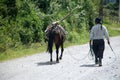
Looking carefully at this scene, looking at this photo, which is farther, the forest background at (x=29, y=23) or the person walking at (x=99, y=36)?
the forest background at (x=29, y=23)

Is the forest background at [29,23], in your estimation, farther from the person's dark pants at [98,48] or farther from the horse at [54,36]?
the person's dark pants at [98,48]

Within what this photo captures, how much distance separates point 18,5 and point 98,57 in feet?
30.2

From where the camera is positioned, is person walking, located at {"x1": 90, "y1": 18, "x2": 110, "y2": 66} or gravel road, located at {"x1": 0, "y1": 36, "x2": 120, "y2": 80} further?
person walking, located at {"x1": 90, "y1": 18, "x2": 110, "y2": 66}

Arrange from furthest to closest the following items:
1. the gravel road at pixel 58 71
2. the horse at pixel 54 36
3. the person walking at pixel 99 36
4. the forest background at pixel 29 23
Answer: the forest background at pixel 29 23 < the horse at pixel 54 36 < the person walking at pixel 99 36 < the gravel road at pixel 58 71

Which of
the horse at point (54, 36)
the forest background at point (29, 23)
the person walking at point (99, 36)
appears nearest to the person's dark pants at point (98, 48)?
the person walking at point (99, 36)

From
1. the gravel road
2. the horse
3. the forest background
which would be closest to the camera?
the gravel road

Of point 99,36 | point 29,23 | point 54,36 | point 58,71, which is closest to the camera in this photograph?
point 58,71

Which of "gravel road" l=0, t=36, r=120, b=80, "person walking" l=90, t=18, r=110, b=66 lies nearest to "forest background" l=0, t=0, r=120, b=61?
"gravel road" l=0, t=36, r=120, b=80

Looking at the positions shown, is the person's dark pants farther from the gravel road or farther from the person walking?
the gravel road

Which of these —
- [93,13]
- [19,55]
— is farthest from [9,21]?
[93,13]

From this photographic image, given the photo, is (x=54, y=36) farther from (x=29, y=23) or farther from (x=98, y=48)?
(x=29, y=23)

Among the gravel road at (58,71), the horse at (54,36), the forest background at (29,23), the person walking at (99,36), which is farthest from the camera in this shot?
the forest background at (29,23)

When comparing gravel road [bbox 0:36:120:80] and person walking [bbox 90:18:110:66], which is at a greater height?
person walking [bbox 90:18:110:66]

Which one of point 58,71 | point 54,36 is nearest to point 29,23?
point 54,36
